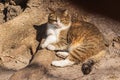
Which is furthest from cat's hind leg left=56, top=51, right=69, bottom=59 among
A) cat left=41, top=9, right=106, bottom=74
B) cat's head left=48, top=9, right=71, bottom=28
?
cat's head left=48, top=9, right=71, bottom=28

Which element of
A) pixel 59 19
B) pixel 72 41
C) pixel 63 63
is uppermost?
pixel 59 19

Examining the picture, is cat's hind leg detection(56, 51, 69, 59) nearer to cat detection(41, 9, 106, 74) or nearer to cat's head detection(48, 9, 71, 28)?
cat detection(41, 9, 106, 74)

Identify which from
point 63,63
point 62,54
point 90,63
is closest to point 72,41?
point 62,54

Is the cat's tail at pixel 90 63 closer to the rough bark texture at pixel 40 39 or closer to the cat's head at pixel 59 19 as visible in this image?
the rough bark texture at pixel 40 39

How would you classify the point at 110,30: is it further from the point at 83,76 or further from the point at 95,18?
the point at 83,76

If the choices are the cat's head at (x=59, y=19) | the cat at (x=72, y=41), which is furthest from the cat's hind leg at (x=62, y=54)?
the cat's head at (x=59, y=19)

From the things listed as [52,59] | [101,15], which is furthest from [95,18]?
[52,59]

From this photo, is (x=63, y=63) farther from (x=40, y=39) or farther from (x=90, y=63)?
(x=40, y=39)
